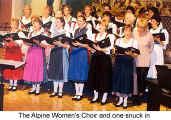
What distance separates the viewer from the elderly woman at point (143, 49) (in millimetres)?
3915

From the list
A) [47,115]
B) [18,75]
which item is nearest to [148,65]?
[47,115]

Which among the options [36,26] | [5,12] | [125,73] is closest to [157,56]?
[125,73]

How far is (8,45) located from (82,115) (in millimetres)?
1640

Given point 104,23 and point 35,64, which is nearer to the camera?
point 104,23

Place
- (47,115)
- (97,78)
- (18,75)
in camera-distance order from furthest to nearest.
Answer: (18,75), (97,78), (47,115)

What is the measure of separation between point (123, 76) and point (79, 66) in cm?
70

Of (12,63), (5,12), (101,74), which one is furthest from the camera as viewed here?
(5,12)

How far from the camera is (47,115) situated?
356 cm

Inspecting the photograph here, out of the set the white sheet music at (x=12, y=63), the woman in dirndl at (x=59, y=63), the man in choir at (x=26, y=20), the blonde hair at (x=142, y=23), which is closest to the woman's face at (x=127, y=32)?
the blonde hair at (x=142, y=23)

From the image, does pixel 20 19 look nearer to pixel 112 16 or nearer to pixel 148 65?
pixel 112 16

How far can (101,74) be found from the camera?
3.85 metres

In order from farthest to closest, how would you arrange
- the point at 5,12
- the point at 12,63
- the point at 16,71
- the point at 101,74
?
the point at 16,71, the point at 5,12, the point at 101,74, the point at 12,63

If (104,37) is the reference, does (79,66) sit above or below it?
below

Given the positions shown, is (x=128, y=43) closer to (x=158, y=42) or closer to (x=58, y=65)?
(x=158, y=42)
